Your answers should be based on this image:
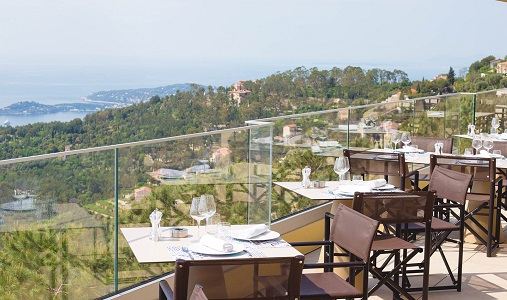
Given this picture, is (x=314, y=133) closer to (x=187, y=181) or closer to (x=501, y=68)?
(x=187, y=181)

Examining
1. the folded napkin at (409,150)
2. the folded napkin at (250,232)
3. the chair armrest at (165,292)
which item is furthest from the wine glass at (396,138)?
the chair armrest at (165,292)

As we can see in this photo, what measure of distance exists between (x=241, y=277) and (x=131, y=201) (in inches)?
61.2

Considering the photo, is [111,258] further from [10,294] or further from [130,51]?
[130,51]

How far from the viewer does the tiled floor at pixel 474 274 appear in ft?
15.4

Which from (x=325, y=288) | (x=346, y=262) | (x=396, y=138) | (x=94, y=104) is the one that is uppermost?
(x=396, y=138)

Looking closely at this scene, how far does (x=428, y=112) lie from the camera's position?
802 cm

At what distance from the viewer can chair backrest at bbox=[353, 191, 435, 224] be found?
399cm

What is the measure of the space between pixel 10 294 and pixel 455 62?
55.2m

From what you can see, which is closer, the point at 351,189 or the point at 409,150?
the point at 351,189

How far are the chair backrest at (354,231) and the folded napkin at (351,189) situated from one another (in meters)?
0.83

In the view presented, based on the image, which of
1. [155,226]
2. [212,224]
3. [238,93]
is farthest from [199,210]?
[238,93]

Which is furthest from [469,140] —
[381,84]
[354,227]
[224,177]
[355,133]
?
[381,84]

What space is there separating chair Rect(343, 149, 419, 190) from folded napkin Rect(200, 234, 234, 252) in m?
2.75

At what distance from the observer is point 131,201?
13.0 ft
